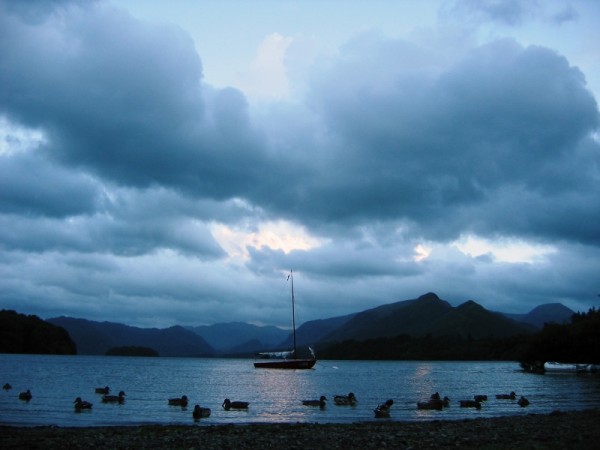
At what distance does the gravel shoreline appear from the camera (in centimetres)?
2603

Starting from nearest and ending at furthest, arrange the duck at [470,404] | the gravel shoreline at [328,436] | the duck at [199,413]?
1. the gravel shoreline at [328,436]
2. the duck at [199,413]
3. the duck at [470,404]

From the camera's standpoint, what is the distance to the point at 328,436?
3008 cm

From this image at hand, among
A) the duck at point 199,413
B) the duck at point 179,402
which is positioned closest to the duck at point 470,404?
the duck at point 199,413

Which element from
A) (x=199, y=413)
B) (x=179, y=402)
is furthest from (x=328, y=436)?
(x=179, y=402)

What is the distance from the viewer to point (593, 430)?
30.7 meters

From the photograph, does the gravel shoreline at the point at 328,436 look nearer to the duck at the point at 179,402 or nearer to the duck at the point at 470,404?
the duck at the point at 470,404

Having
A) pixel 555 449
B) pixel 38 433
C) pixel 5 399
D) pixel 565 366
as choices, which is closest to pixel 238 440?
pixel 38 433

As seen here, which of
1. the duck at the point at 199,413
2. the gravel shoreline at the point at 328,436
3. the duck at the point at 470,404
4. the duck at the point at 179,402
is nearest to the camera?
the gravel shoreline at the point at 328,436

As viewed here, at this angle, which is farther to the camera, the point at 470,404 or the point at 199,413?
the point at 470,404

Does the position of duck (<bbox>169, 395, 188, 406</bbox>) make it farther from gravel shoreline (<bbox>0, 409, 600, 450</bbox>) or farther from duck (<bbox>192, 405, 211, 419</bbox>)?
gravel shoreline (<bbox>0, 409, 600, 450</bbox>)

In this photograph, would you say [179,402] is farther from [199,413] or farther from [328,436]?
[328,436]

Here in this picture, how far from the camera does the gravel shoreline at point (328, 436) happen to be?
Result: 26.0 metres

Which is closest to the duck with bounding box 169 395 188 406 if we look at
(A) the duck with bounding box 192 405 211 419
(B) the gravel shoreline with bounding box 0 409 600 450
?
(A) the duck with bounding box 192 405 211 419

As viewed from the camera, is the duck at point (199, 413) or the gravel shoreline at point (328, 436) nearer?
the gravel shoreline at point (328, 436)
